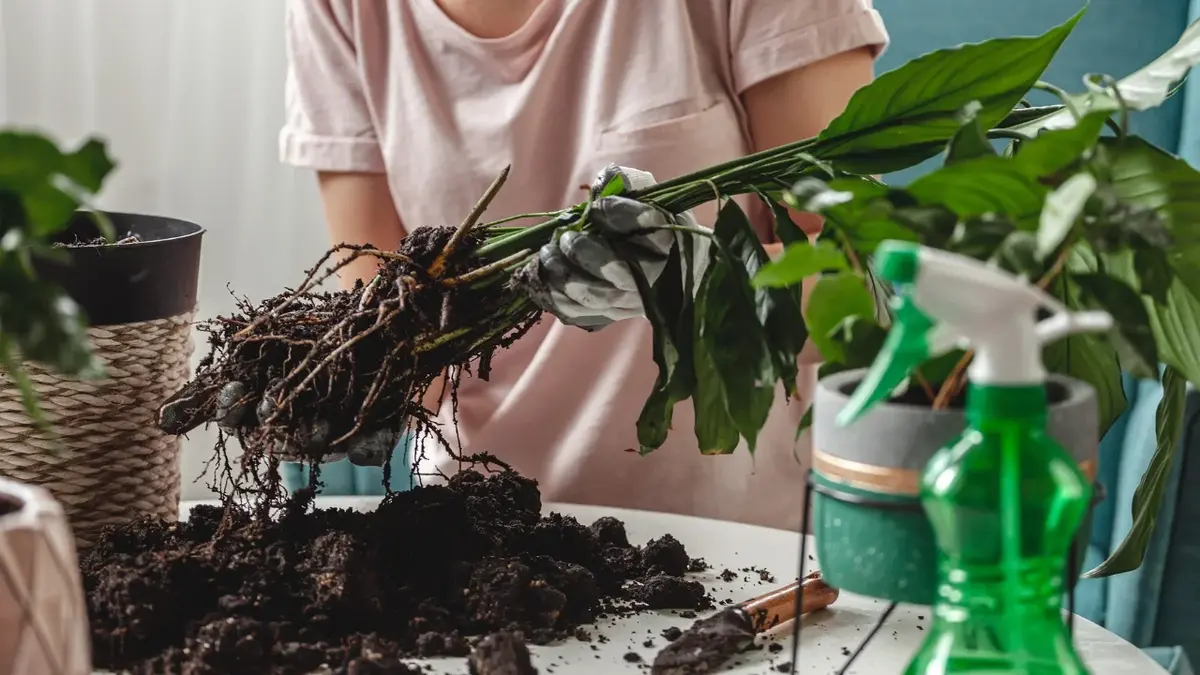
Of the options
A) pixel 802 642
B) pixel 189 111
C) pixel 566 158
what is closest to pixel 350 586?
pixel 802 642

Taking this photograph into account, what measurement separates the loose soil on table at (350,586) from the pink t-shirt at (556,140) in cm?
28

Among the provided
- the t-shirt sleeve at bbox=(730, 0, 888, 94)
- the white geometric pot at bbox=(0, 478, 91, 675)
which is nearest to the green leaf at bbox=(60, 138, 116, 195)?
the white geometric pot at bbox=(0, 478, 91, 675)

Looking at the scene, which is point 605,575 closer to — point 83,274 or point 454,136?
point 83,274

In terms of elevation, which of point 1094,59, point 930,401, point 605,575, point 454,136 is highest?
point 1094,59

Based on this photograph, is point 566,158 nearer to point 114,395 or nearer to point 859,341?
point 114,395

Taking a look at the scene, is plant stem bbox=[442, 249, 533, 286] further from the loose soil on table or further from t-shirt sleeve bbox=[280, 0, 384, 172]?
t-shirt sleeve bbox=[280, 0, 384, 172]

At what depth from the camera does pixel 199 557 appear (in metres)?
0.66

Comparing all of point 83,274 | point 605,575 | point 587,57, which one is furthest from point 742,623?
point 587,57

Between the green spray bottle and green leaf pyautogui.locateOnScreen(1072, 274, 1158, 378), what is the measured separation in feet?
0.16

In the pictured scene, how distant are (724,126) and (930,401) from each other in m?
0.54

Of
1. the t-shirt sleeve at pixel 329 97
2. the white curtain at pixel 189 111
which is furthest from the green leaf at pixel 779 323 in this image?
the white curtain at pixel 189 111

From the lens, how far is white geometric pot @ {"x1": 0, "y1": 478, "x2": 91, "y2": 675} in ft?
1.49

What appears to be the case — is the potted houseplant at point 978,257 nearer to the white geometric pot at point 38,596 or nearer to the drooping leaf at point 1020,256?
the drooping leaf at point 1020,256

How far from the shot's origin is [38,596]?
1.51 feet
